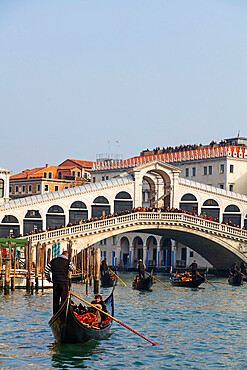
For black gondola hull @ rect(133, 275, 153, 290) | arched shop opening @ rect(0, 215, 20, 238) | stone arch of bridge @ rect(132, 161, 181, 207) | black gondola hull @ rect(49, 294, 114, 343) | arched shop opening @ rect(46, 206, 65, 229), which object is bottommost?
black gondola hull @ rect(49, 294, 114, 343)

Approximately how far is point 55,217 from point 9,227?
8.63 ft

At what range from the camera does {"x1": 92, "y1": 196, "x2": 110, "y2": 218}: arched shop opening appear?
39531mm

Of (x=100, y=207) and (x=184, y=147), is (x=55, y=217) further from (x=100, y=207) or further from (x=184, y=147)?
(x=184, y=147)

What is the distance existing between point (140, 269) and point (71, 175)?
33.2m

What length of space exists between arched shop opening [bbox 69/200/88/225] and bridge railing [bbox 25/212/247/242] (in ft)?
12.2

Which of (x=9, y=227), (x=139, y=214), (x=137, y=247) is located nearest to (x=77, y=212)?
(x=9, y=227)

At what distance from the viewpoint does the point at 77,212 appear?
128 ft

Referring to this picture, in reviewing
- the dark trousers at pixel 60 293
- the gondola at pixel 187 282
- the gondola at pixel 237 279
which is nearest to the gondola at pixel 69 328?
the dark trousers at pixel 60 293

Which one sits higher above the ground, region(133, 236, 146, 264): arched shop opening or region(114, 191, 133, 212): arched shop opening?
region(114, 191, 133, 212): arched shop opening

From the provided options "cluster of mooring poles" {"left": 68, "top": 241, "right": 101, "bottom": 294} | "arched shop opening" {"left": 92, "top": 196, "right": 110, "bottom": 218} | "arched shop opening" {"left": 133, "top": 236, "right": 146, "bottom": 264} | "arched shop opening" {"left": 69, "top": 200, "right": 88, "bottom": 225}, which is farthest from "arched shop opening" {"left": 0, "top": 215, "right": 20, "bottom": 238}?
"arched shop opening" {"left": 133, "top": 236, "right": 146, "bottom": 264}

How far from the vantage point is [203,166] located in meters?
48.4

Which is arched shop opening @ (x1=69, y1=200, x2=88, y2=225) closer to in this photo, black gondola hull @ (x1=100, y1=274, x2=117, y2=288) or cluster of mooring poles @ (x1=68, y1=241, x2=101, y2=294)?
cluster of mooring poles @ (x1=68, y1=241, x2=101, y2=294)

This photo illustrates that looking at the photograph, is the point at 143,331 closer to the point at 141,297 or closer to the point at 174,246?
the point at 141,297

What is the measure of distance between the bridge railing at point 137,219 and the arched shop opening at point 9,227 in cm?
374
